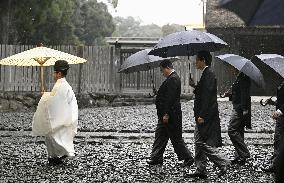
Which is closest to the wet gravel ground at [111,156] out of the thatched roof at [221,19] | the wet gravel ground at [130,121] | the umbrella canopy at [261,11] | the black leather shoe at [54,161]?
the wet gravel ground at [130,121]

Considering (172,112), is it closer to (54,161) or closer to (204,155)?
(204,155)

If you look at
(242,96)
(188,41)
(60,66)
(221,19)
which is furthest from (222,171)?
(221,19)

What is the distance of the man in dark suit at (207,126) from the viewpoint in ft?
19.5

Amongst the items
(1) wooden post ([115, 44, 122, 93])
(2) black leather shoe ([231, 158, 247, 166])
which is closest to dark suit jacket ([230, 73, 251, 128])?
(2) black leather shoe ([231, 158, 247, 166])

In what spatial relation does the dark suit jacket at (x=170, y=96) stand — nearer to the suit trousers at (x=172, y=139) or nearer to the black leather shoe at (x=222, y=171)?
the suit trousers at (x=172, y=139)

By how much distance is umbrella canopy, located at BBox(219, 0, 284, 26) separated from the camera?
3.49 m

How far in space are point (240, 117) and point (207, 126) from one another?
1.10 meters

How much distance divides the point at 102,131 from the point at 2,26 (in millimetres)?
12970

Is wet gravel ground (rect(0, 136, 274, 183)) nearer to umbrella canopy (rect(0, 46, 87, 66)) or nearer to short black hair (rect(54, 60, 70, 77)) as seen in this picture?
short black hair (rect(54, 60, 70, 77))

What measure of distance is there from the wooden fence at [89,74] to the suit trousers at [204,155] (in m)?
13.4

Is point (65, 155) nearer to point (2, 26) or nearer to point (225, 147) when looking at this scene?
point (225, 147)

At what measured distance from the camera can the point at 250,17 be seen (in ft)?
13.0

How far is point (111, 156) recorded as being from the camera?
7836 mm

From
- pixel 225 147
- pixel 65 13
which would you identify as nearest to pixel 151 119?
pixel 225 147
